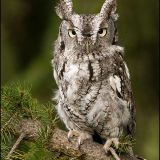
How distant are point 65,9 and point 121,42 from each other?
1520 millimetres

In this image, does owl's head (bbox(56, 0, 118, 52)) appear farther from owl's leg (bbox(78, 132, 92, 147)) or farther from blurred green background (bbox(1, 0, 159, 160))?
blurred green background (bbox(1, 0, 159, 160))

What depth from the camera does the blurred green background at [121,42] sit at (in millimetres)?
6051

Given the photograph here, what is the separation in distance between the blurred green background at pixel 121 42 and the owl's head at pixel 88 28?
4.18 ft

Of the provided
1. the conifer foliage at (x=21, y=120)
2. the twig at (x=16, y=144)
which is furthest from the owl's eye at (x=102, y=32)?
the twig at (x=16, y=144)

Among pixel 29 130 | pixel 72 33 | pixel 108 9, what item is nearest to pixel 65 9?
pixel 72 33

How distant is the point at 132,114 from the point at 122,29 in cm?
160

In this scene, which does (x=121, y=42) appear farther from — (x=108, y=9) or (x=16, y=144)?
(x=16, y=144)

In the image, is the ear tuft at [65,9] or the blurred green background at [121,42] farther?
the blurred green background at [121,42]

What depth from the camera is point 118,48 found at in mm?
4500

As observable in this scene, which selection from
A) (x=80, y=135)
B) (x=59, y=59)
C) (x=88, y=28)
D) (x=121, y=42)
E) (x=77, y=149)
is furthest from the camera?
A: (x=121, y=42)

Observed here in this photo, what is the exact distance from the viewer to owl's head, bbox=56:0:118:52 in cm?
424

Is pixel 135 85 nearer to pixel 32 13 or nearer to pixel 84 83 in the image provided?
pixel 32 13

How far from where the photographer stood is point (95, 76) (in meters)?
4.41

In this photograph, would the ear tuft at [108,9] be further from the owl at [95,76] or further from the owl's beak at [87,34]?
the owl's beak at [87,34]
